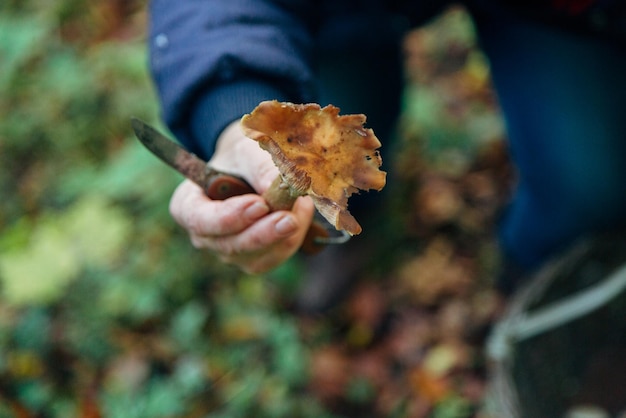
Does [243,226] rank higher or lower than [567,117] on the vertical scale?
lower

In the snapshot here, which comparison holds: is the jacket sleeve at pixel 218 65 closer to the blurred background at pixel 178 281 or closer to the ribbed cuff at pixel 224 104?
the ribbed cuff at pixel 224 104

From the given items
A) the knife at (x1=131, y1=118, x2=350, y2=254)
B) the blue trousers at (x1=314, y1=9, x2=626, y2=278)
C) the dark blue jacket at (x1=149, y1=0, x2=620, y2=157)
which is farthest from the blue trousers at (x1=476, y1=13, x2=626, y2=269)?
the knife at (x1=131, y1=118, x2=350, y2=254)

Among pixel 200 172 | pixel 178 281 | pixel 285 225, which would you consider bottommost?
pixel 285 225

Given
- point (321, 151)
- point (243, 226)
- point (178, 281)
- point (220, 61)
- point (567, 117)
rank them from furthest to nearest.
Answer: point (178, 281) < point (567, 117) < point (220, 61) < point (243, 226) < point (321, 151)

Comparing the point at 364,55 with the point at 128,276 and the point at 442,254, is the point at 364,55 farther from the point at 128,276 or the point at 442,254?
the point at 128,276

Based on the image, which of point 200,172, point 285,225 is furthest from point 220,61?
point 285,225

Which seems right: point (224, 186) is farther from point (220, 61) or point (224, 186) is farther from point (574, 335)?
point (574, 335)

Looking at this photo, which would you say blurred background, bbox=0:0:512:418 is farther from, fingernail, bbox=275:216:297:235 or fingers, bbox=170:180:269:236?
fingernail, bbox=275:216:297:235

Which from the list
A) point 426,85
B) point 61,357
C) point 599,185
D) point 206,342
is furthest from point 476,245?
point 61,357
